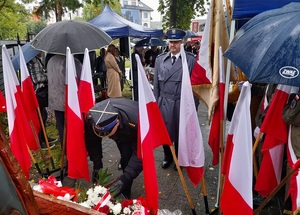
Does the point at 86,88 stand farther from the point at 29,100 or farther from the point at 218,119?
the point at 218,119

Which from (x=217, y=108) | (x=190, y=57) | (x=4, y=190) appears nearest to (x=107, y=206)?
(x=4, y=190)

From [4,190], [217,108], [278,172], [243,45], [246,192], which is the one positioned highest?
[243,45]

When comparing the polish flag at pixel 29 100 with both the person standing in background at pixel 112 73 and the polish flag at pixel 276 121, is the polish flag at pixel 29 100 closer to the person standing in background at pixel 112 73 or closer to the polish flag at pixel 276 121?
the polish flag at pixel 276 121

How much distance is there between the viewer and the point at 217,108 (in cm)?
262

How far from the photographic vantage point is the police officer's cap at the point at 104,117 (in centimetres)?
228

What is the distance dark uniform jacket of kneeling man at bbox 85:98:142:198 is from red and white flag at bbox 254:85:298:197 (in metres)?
1.14

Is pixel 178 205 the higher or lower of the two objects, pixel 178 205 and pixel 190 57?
the lower

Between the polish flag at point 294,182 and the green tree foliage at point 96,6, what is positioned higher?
the green tree foliage at point 96,6

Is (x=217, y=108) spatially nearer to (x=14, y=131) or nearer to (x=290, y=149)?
(x=290, y=149)

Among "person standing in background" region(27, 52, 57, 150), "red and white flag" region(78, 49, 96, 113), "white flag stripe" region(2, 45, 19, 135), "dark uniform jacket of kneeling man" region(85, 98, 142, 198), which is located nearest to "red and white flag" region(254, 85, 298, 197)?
"dark uniform jacket of kneeling man" region(85, 98, 142, 198)

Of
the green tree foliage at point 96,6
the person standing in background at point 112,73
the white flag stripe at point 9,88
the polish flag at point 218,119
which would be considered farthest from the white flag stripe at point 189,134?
the green tree foliage at point 96,6

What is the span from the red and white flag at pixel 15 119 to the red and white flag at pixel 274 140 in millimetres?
2273

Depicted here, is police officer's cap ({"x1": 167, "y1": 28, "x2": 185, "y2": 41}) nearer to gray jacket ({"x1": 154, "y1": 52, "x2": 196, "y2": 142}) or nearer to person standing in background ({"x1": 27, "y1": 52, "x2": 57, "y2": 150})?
gray jacket ({"x1": 154, "y1": 52, "x2": 196, "y2": 142})

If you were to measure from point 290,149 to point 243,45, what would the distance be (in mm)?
970
